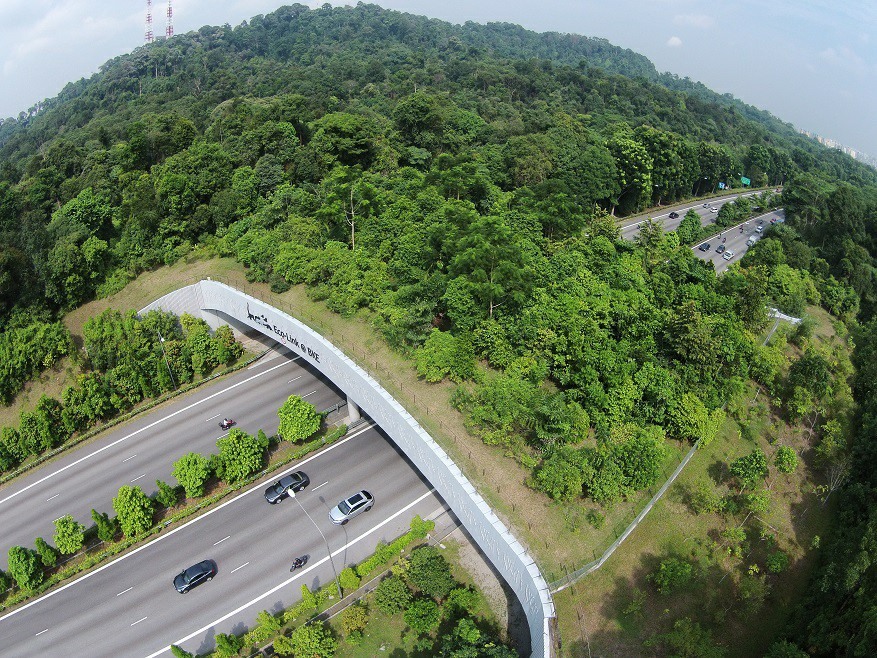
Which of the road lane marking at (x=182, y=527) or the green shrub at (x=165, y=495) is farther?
the green shrub at (x=165, y=495)

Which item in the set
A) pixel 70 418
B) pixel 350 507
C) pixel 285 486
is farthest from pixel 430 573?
pixel 70 418

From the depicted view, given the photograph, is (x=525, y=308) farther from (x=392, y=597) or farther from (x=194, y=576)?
(x=194, y=576)

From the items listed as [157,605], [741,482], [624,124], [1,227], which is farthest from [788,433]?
[1,227]

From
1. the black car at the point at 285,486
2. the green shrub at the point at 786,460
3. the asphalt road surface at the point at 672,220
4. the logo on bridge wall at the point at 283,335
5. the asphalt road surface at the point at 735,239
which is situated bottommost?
the black car at the point at 285,486

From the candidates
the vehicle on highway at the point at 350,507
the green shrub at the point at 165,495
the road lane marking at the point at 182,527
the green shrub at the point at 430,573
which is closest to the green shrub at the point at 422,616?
the green shrub at the point at 430,573

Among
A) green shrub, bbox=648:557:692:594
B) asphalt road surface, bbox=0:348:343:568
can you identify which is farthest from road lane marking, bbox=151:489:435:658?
green shrub, bbox=648:557:692:594

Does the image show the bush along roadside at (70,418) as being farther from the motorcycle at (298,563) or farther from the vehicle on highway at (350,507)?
the motorcycle at (298,563)

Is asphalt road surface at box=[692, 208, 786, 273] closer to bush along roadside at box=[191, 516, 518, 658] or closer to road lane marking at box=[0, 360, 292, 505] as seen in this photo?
bush along roadside at box=[191, 516, 518, 658]
